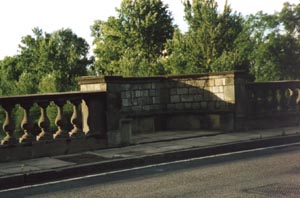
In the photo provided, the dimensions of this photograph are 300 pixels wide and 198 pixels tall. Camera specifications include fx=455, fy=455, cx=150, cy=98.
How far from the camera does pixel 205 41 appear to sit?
43031 mm

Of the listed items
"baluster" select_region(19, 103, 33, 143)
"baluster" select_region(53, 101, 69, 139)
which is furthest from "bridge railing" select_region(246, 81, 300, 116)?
"baluster" select_region(19, 103, 33, 143)

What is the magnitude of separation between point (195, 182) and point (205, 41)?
37.1 m

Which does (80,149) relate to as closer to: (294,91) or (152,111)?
(152,111)

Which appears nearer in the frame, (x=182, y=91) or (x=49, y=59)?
(x=182, y=91)

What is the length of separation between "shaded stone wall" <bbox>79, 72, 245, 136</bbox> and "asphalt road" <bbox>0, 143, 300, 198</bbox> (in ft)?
14.4

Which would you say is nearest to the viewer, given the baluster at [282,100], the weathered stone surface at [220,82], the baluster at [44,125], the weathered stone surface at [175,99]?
the baluster at [44,125]

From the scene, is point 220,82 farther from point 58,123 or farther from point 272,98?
point 58,123

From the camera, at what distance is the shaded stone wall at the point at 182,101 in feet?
42.4

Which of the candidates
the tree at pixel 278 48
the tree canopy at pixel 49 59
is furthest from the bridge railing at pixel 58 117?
the tree at pixel 278 48

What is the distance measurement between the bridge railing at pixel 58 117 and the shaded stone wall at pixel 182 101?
7.37 ft

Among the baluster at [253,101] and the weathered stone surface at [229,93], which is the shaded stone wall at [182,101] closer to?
the weathered stone surface at [229,93]

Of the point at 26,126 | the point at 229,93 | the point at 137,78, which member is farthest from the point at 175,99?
the point at 26,126

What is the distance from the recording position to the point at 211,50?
140 ft

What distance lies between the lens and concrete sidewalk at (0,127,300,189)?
759 centimetres
